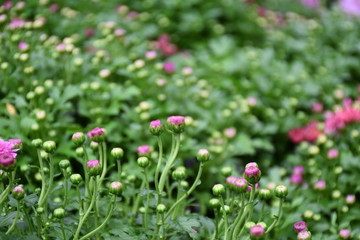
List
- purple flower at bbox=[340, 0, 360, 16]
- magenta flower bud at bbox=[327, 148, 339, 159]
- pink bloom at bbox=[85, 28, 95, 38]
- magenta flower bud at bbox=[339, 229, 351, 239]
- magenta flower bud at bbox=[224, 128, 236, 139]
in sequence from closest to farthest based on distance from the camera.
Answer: magenta flower bud at bbox=[339, 229, 351, 239], magenta flower bud at bbox=[327, 148, 339, 159], magenta flower bud at bbox=[224, 128, 236, 139], pink bloom at bbox=[85, 28, 95, 38], purple flower at bbox=[340, 0, 360, 16]

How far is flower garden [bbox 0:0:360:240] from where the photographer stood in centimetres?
133

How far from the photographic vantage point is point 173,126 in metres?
1.30

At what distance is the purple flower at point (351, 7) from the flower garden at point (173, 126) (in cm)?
46

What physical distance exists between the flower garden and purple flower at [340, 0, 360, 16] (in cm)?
46

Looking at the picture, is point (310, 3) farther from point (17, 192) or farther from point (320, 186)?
point (17, 192)

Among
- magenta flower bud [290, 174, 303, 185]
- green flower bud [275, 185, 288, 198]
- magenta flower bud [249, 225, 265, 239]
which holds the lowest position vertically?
magenta flower bud [290, 174, 303, 185]

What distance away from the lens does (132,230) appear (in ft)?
4.52

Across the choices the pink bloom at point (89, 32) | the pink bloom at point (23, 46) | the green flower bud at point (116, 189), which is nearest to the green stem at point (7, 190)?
the green flower bud at point (116, 189)

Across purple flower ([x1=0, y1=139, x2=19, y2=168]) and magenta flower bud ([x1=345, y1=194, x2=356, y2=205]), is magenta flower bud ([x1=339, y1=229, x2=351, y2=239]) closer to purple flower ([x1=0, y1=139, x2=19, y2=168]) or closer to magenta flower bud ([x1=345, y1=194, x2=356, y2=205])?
magenta flower bud ([x1=345, y1=194, x2=356, y2=205])

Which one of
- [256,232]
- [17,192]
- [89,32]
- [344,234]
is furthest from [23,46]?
[344,234]

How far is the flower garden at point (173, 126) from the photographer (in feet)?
4.38

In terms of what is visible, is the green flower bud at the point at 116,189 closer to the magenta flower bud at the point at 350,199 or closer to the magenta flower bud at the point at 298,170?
the magenta flower bud at the point at 350,199

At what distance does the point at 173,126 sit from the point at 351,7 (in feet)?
11.5

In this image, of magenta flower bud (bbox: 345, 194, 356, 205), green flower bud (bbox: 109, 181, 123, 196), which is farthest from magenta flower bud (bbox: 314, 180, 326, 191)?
green flower bud (bbox: 109, 181, 123, 196)
